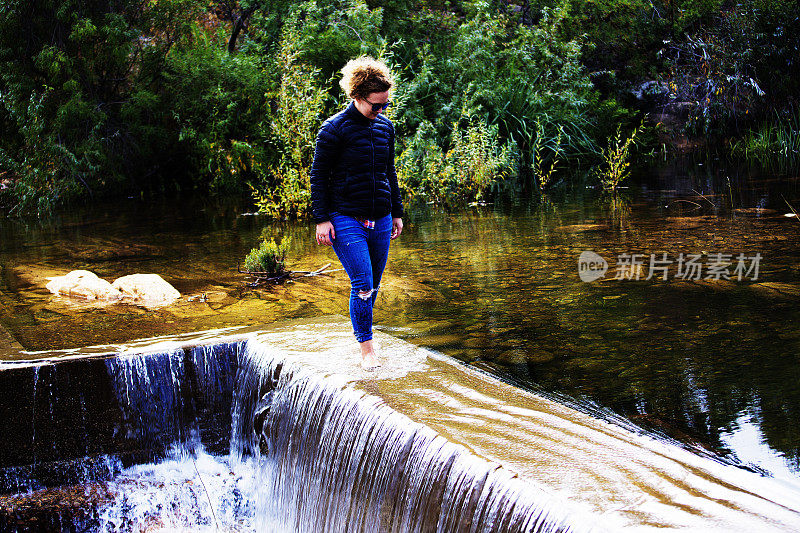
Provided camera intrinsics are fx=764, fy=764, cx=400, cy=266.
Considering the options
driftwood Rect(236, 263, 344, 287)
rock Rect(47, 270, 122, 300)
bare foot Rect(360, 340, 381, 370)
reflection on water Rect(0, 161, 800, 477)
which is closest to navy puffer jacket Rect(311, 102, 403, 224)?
bare foot Rect(360, 340, 381, 370)

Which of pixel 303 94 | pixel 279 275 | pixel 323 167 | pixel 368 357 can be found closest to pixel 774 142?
pixel 303 94

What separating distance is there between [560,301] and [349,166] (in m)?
2.86

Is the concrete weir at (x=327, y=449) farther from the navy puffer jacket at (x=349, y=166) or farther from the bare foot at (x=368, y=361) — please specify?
the navy puffer jacket at (x=349, y=166)

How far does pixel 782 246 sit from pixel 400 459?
5.72m

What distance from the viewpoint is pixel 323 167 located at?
14.6ft

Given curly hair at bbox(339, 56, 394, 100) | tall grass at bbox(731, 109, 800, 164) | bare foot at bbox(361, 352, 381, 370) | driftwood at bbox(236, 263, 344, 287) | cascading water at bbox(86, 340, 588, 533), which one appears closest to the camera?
cascading water at bbox(86, 340, 588, 533)

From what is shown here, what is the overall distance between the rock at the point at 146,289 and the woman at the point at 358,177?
3.35m

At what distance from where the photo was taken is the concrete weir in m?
3.08

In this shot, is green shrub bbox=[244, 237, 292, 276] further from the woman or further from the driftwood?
the woman

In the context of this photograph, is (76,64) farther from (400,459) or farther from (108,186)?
(400,459)

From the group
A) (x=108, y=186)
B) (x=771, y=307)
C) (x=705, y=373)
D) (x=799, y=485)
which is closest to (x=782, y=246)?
(x=771, y=307)

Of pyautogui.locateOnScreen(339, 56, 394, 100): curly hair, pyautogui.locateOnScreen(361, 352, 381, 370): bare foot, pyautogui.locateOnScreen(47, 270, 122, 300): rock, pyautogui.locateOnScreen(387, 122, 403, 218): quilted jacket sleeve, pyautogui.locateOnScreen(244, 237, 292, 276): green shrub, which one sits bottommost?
pyautogui.locateOnScreen(361, 352, 381, 370): bare foot

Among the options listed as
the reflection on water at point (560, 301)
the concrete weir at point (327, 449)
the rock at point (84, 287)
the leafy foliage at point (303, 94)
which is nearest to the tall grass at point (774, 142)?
the leafy foliage at point (303, 94)

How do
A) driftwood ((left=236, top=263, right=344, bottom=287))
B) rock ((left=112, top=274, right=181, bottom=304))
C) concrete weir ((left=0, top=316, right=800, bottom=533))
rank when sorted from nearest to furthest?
concrete weir ((left=0, top=316, right=800, bottom=533)) < rock ((left=112, top=274, right=181, bottom=304)) < driftwood ((left=236, top=263, right=344, bottom=287))
